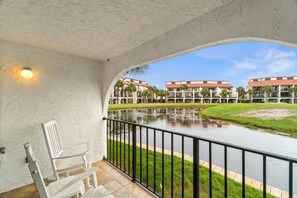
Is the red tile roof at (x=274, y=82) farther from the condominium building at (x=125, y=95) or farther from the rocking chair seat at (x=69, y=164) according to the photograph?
the rocking chair seat at (x=69, y=164)

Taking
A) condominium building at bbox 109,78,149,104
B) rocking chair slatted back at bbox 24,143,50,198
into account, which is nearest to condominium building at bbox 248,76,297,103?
rocking chair slatted back at bbox 24,143,50,198

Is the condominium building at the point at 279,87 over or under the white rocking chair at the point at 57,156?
over

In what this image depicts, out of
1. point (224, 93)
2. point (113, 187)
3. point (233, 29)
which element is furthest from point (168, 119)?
point (224, 93)

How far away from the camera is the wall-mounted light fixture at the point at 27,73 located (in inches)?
83.6

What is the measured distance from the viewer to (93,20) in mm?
1478

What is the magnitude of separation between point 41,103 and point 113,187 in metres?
1.82

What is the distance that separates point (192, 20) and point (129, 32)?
30.0 inches

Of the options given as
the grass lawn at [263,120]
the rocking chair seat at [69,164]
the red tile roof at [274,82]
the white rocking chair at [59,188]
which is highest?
the red tile roof at [274,82]

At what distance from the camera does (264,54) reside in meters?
15.8

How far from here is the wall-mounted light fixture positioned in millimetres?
2123

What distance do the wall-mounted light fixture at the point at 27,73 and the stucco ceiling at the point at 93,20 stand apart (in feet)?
1.37

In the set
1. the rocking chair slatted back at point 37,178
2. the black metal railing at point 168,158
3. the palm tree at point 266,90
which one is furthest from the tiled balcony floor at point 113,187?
the palm tree at point 266,90

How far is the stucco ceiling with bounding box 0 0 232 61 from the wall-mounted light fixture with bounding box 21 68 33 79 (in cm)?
42

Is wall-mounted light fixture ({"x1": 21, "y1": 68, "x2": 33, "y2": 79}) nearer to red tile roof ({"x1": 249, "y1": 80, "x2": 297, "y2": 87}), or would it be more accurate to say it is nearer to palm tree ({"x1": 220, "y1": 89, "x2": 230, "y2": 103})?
red tile roof ({"x1": 249, "y1": 80, "x2": 297, "y2": 87})
